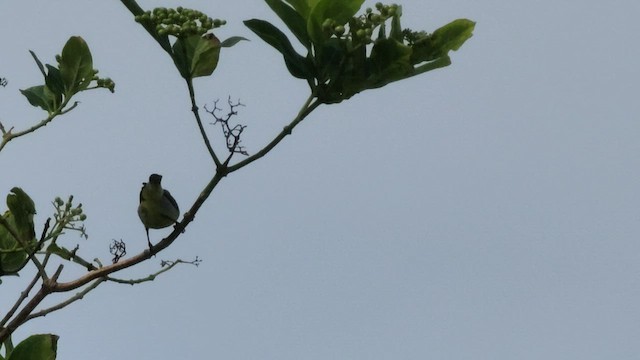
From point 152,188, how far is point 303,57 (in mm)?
663

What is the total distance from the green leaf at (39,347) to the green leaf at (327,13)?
1296 millimetres

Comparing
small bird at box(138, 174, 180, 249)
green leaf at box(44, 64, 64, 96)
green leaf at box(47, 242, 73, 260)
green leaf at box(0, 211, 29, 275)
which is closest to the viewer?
small bird at box(138, 174, 180, 249)

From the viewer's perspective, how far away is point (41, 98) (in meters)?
3.53

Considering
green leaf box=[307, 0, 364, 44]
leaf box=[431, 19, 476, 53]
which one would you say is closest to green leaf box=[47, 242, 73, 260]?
green leaf box=[307, 0, 364, 44]

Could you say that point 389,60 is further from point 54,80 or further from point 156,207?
point 54,80

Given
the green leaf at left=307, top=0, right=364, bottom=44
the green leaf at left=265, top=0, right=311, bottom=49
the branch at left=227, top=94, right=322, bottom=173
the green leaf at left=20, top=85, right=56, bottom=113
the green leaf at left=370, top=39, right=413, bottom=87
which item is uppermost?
the green leaf at left=20, top=85, right=56, bottom=113

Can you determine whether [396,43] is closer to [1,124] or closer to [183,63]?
[183,63]

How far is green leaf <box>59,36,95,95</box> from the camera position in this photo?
3.50 metres

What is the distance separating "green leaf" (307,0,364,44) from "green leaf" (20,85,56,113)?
1.20 meters

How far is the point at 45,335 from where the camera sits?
10.0ft

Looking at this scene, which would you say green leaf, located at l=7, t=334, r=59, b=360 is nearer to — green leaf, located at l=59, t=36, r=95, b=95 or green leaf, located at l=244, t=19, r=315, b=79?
green leaf, located at l=59, t=36, r=95, b=95

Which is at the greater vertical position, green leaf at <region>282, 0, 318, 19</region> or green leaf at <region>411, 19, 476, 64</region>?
green leaf at <region>282, 0, 318, 19</region>

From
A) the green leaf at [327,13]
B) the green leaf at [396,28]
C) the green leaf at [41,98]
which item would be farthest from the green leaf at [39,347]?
the green leaf at [396,28]

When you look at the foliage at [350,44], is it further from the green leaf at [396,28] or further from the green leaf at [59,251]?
the green leaf at [59,251]
